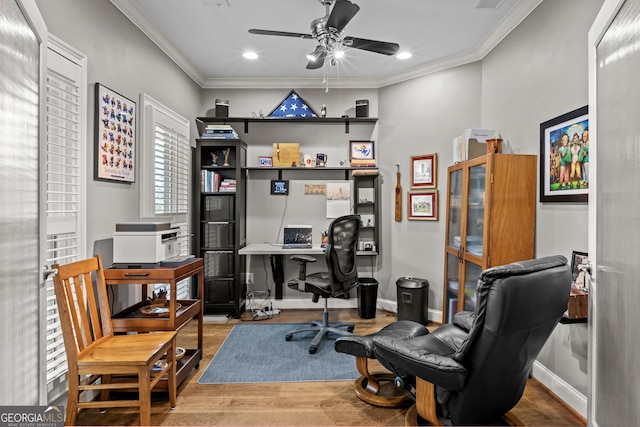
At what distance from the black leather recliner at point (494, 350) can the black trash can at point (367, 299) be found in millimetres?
2113

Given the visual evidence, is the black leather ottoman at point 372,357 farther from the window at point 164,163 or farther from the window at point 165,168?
the window at point 164,163

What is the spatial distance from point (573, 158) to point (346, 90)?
2.75m

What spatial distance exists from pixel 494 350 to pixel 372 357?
0.85 m

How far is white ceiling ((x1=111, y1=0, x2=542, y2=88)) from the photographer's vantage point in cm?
267

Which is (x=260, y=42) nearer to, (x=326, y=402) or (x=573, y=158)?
(x=573, y=158)

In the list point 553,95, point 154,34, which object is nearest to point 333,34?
point 553,95

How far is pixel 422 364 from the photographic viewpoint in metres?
1.58

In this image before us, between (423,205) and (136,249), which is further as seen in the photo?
(423,205)

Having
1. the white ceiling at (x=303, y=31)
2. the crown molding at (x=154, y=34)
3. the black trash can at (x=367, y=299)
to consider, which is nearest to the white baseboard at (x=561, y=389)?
the black trash can at (x=367, y=299)

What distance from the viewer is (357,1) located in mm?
2596

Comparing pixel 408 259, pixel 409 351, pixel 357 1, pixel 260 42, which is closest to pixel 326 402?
pixel 409 351

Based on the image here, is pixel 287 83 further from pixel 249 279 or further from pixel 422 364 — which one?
pixel 422 364

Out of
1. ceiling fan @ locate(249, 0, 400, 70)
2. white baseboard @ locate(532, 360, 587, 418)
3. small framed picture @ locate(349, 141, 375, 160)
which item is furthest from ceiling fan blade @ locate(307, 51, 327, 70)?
white baseboard @ locate(532, 360, 587, 418)

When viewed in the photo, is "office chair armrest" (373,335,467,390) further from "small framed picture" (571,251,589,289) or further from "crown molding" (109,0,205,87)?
"crown molding" (109,0,205,87)
